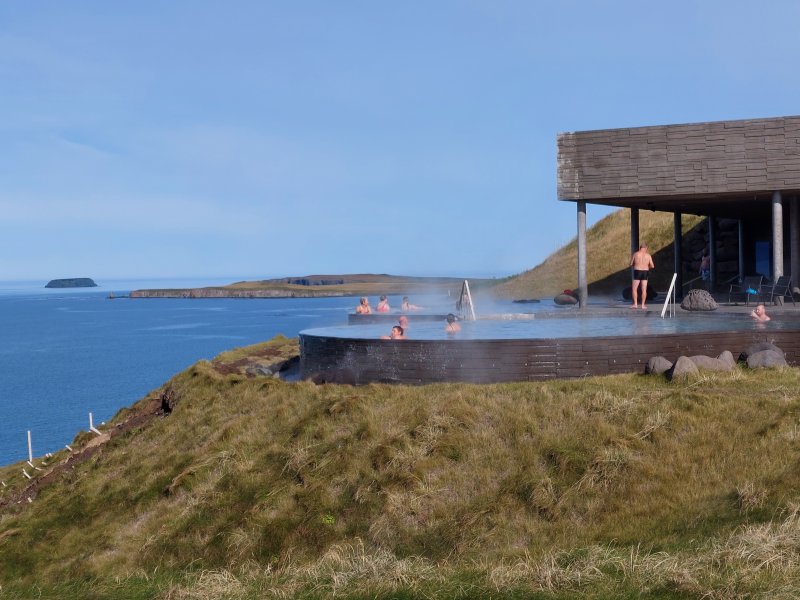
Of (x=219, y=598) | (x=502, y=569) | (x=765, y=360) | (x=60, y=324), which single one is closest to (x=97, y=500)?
(x=219, y=598)

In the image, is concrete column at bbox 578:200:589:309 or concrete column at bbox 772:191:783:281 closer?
concrete column at bbox 772:191:783:281

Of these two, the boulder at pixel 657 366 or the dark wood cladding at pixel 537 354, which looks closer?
the boulder at pixel 657 366

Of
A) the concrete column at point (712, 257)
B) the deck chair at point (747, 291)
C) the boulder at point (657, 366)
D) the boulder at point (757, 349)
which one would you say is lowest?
the boulder at point (657, 366)

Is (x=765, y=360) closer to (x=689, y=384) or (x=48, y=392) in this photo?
(x=689, y=384)

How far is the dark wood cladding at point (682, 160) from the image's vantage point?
66.0 feet

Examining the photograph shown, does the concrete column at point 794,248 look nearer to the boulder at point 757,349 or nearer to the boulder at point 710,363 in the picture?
the boulder at point 757,349

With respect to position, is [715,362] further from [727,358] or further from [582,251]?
[582,251]

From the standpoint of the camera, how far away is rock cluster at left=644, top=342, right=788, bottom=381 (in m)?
11.9

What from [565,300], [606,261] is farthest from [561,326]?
[606,261]

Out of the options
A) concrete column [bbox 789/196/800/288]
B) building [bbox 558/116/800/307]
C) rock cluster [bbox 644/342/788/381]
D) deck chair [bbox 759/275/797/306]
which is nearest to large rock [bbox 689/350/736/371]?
rock cluster [bbox 644/342/788/381]

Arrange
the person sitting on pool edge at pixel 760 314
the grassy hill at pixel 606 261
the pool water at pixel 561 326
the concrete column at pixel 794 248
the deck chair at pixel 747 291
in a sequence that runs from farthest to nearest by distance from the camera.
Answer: the grassy hill at pixel 606 261
the concrete column at pixel 794 248
the deck chair at pixel 747 291
the person sitting on pool edge at pixel 760 314
the pool water at pixel 561 326

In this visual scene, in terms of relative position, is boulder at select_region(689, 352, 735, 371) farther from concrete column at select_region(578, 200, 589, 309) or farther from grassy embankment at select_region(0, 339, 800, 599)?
concrete column at select_region(578, 200, 589, 309)

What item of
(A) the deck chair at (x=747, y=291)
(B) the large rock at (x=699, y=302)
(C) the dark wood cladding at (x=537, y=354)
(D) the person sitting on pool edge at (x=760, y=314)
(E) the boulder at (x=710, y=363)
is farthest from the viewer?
(A) the deck chair at (x=747, y=291)

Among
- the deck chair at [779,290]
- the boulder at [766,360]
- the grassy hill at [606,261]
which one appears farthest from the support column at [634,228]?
the boulder at [766,360]
